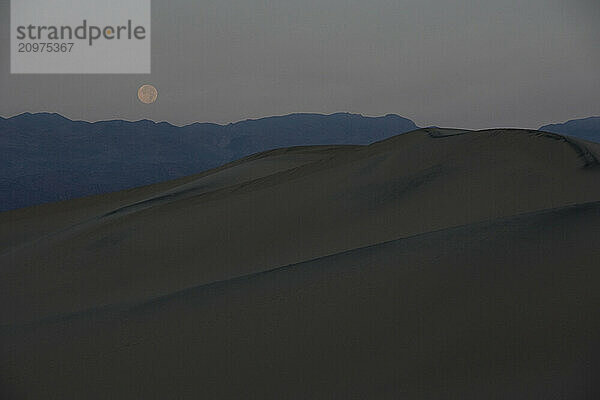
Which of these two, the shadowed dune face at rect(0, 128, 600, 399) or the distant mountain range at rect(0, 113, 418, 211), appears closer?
the shadowed dune face at rect(0, 128, 600, 399)

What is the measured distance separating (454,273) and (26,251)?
7.84 ft

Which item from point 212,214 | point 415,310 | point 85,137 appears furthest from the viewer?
point 85,137

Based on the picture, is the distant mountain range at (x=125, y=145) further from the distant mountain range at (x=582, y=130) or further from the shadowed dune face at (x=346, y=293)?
the shadowed dune face at (x=346, y=293)

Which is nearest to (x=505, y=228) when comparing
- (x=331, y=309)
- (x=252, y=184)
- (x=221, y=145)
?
(x=331, y=309)

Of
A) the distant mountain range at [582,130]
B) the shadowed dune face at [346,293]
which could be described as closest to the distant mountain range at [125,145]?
the distant mountain range at [582,130]

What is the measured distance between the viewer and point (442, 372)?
1.22 meters

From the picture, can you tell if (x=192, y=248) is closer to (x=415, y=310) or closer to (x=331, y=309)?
(x=331, y=309)

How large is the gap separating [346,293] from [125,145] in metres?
11.2

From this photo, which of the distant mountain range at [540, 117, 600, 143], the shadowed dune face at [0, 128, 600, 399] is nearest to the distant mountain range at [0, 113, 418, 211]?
the distant mountain range at [540, 117, 600, 143]

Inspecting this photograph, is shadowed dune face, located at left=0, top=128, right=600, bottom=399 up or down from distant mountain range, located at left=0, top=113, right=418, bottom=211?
down

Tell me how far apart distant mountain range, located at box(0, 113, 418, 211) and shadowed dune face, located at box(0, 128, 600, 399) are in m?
8.64

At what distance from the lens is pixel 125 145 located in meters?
11.9

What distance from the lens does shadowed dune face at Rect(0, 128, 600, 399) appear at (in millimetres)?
1264

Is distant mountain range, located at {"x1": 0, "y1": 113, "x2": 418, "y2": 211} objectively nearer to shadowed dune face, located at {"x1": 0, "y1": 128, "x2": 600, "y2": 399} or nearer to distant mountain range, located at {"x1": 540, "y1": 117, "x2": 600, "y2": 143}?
distant mountain range, located at {"x1": 540, "y1": 117, "x2": 600, "y2": 143}
